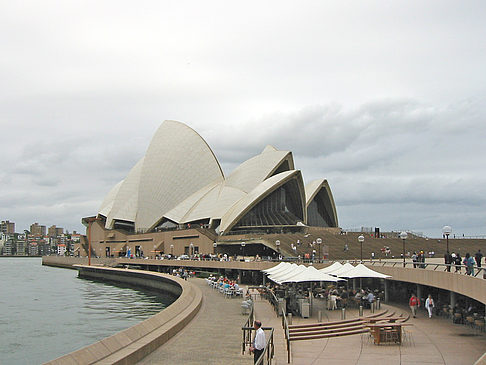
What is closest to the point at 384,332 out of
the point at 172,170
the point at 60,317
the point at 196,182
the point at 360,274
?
the point at 360,274

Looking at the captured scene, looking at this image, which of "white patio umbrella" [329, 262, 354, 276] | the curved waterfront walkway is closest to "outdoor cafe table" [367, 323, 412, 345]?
the curved waterfront walkway

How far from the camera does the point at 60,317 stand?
2425 centimetres

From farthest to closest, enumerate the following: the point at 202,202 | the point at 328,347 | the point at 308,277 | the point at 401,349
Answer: the point at 202,202 → the point at 308,277 → the point at 328,347 → the point at 401,349

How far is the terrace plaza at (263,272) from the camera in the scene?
490 inches

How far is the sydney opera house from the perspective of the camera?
5378cm

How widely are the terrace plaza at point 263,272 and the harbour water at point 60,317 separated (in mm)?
2898

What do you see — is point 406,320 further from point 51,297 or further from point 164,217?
point 164,217

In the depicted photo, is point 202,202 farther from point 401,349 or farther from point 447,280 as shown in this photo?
point 401,349

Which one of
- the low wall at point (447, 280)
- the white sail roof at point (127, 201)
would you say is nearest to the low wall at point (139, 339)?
the low wall at point (447, 280)

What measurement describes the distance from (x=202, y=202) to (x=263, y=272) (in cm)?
3523

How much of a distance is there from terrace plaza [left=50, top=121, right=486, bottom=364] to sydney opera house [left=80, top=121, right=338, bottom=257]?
152 mm

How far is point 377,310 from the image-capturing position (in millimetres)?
19391

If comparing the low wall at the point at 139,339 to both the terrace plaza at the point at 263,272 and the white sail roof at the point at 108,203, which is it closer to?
the terrace plaza at the point at 263,272

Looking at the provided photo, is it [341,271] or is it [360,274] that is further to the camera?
[341,271]
